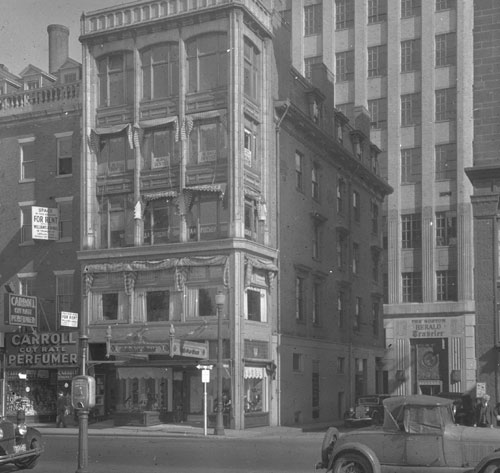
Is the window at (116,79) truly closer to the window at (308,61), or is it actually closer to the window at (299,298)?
the window at (299,298)

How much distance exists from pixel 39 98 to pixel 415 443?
36538 millimetres

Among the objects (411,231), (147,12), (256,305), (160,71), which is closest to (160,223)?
(256,305)

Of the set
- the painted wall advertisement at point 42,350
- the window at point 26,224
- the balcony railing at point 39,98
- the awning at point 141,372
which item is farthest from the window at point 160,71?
the awning at point 141,372

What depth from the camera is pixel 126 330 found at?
43.3 metres

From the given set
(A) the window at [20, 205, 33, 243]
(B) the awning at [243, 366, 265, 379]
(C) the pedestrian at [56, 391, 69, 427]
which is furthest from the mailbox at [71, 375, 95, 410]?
(A) the window at [20, 205, 33, 243]

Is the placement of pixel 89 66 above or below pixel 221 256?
above

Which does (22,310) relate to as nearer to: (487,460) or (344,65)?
(487,460)

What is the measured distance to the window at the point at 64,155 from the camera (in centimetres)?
4725

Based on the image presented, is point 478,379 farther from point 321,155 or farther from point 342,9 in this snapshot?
point 342,9

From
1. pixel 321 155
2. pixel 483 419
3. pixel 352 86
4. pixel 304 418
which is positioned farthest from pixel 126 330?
pixel 352 86

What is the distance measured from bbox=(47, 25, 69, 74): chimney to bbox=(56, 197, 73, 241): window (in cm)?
909

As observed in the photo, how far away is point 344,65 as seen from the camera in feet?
233

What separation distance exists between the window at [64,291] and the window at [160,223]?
17.0 feet

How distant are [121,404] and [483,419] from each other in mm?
19211
